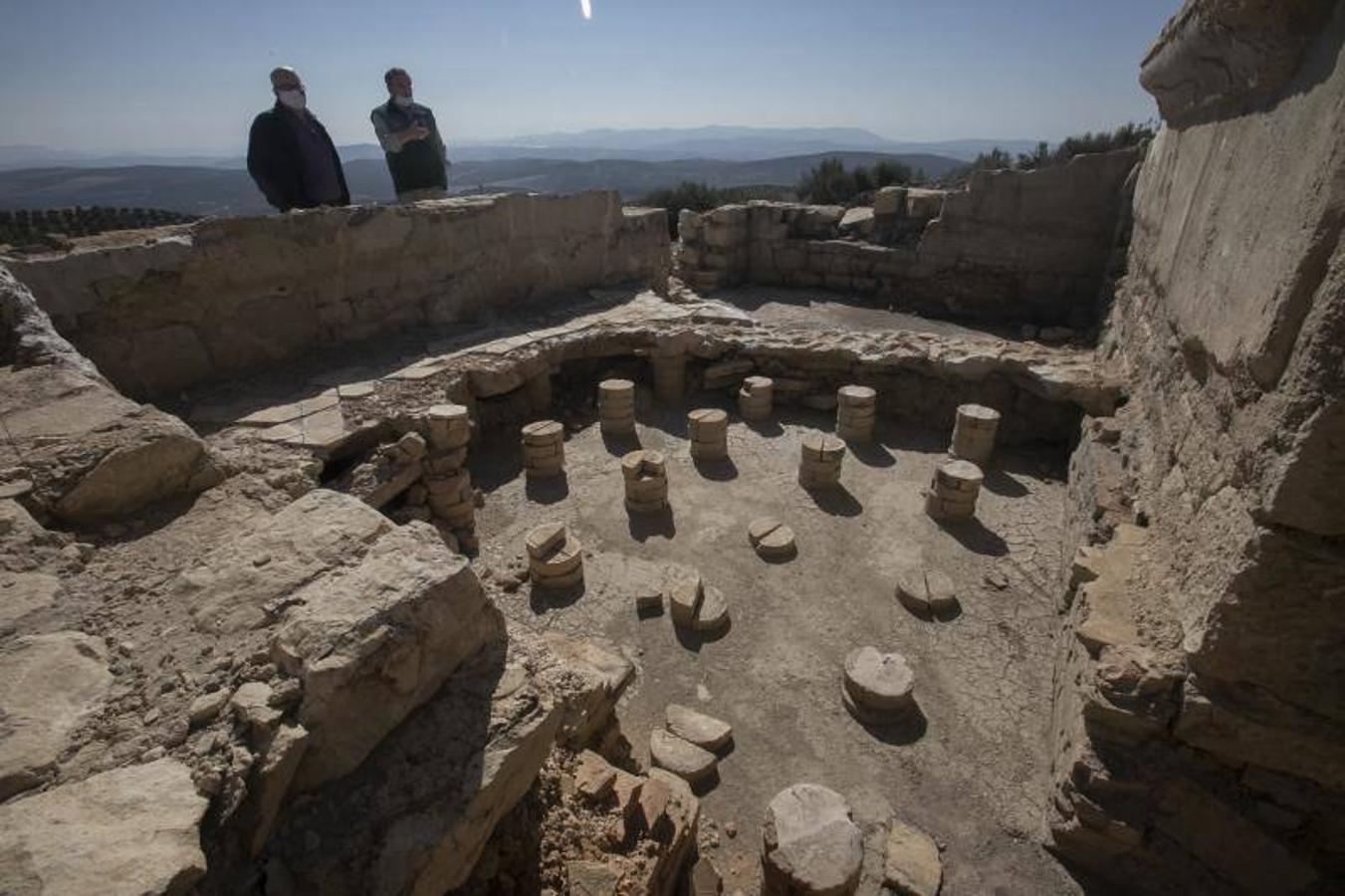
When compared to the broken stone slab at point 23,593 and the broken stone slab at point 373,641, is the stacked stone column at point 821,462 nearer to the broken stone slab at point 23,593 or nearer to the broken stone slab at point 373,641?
the broken stone slab at point 373,641

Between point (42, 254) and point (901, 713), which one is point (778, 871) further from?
point (42, 254)

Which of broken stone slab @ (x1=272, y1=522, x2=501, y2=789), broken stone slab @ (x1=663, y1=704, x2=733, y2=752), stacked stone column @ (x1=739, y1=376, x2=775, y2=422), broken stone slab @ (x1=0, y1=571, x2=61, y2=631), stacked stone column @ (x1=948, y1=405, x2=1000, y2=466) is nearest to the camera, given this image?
broken stone slab @ (x1=272, y1=522, x2=501, y2=789)

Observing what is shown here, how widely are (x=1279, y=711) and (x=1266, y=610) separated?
51 centimetres

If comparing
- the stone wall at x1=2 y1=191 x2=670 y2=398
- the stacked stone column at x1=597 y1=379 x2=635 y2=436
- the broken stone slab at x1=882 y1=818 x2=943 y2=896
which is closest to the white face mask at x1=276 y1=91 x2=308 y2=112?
the stone wall at x1=2 y1=191 x2=670 y2=398

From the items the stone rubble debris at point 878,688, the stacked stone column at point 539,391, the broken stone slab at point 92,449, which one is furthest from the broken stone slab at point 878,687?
the stacked stone column at point 539,391

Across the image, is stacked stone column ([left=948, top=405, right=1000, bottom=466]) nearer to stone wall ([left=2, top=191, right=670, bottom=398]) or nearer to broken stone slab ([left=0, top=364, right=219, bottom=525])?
stone wall ([left=2, top=191, right=670, bottom=398])

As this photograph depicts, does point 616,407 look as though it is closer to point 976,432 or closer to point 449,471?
point 449,471

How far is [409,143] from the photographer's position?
24.5 feet

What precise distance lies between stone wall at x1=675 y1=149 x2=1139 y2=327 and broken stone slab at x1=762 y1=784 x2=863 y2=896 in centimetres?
812

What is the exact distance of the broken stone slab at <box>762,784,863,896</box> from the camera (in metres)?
2.88

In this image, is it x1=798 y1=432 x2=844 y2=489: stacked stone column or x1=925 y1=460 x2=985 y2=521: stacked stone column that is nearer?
x1=925 y1=460 x2=985 y2=521: stacked stone column

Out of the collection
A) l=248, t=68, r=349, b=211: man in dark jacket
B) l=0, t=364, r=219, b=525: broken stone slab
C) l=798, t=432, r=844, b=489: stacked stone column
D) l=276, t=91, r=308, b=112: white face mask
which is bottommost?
l=798, t=432, r=844, b=489: stacked stone column

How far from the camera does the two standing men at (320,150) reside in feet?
20.3

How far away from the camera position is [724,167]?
89875mm
